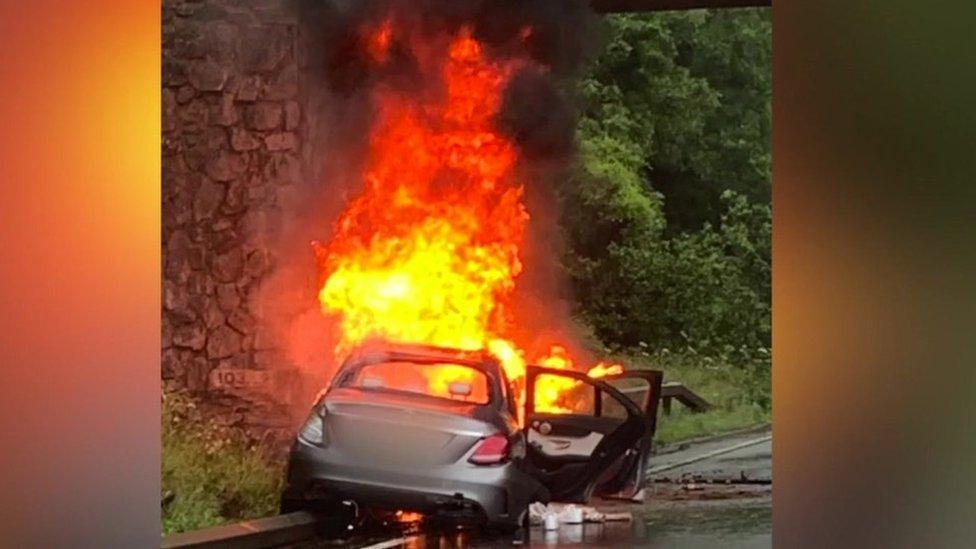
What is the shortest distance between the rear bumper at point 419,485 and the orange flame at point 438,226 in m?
0.27

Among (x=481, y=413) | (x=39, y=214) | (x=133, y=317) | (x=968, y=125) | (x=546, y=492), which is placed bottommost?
(x=546, y=492)

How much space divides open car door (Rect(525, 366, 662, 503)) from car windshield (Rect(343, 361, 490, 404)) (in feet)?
0.62

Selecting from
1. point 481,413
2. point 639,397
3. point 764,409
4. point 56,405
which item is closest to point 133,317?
point 56,405

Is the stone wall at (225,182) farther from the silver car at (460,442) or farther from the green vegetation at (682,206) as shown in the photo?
the green vegetation at (682,206)

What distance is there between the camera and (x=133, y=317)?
10.1 feet

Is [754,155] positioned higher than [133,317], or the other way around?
[754,155]

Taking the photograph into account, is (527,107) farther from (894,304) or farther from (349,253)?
(894,304)

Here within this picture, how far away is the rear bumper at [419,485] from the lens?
159 inches

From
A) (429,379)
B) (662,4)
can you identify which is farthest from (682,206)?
(429,379)

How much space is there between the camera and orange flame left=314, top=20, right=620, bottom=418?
404cm

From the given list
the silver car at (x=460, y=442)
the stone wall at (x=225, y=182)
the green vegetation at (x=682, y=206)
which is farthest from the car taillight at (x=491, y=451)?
the stone wall at (x=225, y=182)

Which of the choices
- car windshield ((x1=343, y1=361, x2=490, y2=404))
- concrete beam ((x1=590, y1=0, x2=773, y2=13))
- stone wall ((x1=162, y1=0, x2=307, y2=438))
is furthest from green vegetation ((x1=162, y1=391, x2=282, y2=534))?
concrete beam ((x1=590, y1=0, x2=773, y2=13))

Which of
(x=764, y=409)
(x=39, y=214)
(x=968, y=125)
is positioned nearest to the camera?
(x=39, y=214)

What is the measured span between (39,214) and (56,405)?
0.45 metres
